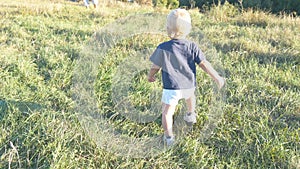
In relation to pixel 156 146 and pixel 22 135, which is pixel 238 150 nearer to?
pixel 156 146

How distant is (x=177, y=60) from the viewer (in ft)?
7.59

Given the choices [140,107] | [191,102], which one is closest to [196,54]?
[191,102]

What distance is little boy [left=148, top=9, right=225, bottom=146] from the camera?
2240mm

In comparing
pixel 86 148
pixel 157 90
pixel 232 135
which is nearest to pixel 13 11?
pixel 157 90

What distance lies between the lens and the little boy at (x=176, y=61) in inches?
88.2

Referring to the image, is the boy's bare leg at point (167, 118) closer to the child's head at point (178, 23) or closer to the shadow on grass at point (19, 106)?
the child's head at point (178, 23)

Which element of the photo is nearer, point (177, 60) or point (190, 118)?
point (177, 60)

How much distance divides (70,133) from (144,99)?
0.95m

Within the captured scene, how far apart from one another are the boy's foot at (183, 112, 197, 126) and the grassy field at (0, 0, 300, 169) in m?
0.08

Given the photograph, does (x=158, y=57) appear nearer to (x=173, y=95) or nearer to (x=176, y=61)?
(x=176, y=61)

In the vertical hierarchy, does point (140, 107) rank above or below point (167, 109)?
below

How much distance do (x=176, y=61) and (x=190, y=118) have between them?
68 cm

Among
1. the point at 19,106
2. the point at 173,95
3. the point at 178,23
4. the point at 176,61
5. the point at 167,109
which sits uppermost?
the point at 178,23

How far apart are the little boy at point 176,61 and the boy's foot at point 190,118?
284mm
